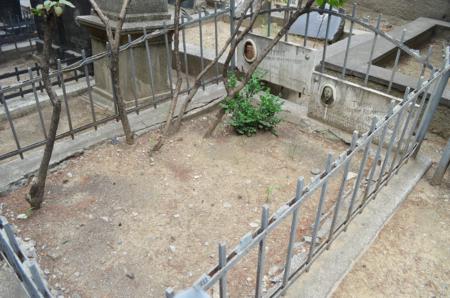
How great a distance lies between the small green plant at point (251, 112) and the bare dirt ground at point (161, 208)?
0.11 m

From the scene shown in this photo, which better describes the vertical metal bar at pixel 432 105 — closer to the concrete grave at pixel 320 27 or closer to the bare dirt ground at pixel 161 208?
the bare dirt ground at pixel 161 208

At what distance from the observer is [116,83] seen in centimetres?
365

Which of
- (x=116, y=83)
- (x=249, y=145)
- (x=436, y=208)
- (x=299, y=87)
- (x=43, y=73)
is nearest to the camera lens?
(x=43, y=73)

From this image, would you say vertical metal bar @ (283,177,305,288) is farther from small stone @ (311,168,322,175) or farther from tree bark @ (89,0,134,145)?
tree bark @ (89,0,134,145)

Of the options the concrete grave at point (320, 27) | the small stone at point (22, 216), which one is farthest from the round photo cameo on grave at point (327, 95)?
the concrete grave at point (320, 27)

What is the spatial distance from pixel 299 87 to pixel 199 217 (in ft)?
7.18

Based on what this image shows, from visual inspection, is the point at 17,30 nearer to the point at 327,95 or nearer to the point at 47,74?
the point at 47,74

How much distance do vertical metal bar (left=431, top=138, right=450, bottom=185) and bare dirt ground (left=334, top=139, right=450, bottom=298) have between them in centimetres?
17

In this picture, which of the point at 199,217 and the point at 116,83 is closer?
the point at 199,217

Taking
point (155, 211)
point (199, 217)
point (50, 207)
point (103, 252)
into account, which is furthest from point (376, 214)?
point (50, 207)

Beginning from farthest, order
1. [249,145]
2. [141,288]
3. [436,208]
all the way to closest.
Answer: [249,145] < [436,208] < [141,288]

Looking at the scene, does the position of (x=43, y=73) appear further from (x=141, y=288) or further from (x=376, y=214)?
(x=376, y=214)

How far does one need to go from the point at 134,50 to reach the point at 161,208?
246cm

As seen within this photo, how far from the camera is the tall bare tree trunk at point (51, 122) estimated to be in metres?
2.65
